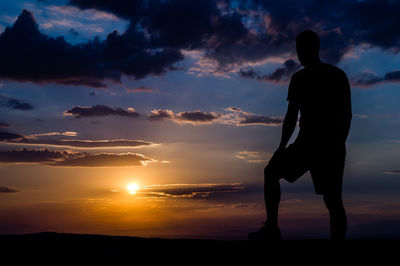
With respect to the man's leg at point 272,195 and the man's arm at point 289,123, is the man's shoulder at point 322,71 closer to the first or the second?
the man's arm at point 289,123

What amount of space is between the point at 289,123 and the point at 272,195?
3.51 ft

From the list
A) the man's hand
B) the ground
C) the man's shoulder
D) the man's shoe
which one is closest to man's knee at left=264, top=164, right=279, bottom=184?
the man's hand

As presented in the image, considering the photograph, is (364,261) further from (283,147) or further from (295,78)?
(295,78)

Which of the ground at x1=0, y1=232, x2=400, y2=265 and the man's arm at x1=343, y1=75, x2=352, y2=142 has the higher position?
the man's arm at x1=343, y1=75, x2=352, y2=142

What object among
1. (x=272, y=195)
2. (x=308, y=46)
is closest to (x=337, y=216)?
(x=272, y=195)

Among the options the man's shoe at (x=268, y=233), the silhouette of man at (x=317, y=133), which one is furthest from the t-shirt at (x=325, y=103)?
the man's shoe at (x=268, y=233)

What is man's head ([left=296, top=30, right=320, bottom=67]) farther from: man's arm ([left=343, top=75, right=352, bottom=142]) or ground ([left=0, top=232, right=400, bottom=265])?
ground ([left=0, top=232, right=400, bottom=265])

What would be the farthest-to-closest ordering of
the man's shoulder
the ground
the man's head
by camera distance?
1. the man's head
2. the man's shoulder
3. the ground

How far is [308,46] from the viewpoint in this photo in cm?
541

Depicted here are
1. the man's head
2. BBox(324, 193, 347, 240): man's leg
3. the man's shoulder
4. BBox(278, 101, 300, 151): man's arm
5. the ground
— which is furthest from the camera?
BBox(278, 101, 300, 151): man's arm

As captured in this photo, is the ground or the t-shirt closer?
the ground

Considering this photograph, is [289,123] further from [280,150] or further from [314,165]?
[314,165]

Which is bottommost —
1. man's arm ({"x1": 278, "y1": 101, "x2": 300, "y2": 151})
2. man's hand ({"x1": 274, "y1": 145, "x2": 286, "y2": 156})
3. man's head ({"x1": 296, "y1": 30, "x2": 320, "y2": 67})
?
man's hand ({"x1": 274, "y1": 145, "x2": 286, "y2": 156})

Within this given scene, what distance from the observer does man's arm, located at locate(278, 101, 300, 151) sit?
5523mm
